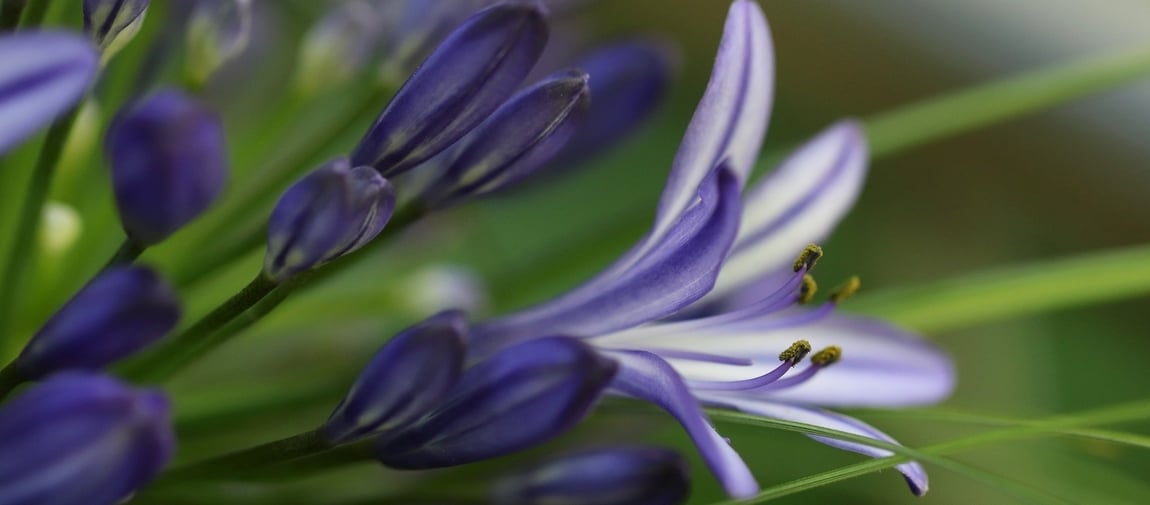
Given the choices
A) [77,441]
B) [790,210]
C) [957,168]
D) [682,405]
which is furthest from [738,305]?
[957,168]

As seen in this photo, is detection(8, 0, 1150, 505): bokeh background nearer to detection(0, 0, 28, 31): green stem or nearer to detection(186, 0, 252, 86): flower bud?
detection(186, 0, 252, 86): flower bud

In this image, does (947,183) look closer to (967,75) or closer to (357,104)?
(967,75)

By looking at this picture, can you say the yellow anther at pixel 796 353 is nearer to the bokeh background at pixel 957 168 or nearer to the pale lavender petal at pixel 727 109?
the pale lavender petal at pixel 727 109

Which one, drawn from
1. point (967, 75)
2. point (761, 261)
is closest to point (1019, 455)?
point (761, 261)

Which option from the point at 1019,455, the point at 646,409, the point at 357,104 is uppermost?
the point at 357,104

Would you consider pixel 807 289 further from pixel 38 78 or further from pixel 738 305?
pixel 38 78

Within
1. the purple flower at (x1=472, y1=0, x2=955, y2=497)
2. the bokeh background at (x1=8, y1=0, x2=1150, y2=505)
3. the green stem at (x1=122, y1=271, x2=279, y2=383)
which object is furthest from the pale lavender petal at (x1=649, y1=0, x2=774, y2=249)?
the bokeh background at (x1=8, y1=0, x2=1150, y2=505)
